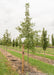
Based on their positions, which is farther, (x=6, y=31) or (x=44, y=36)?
(x=6, y=31)

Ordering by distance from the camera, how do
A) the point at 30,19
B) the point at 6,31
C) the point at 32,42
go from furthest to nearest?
the point at 6,31 → the point at 30,19 → the point at 32,42

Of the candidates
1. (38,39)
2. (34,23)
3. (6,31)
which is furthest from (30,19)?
(6,31)

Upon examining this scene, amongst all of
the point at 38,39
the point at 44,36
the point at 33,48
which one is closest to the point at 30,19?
the point at 38,39

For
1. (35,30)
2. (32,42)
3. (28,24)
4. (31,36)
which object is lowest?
(32,42)

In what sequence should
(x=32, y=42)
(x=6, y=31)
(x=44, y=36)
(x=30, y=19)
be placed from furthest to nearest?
(x=6, y=31), (x=44, y=36), (x=30, y=19), (x=32, y=42)

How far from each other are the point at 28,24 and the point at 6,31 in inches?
629

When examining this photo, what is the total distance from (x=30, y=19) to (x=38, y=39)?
267 cm

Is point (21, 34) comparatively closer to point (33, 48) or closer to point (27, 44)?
point (27, 44)

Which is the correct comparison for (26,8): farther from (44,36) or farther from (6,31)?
(6,31)

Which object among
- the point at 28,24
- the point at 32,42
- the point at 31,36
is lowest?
the point at 32,42

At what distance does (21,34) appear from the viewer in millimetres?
10578

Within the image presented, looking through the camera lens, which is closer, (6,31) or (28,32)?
(28,32)

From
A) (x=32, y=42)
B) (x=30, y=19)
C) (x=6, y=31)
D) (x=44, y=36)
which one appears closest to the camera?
(x=32, y=42)

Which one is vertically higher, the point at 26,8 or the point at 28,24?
the point at 26,8
